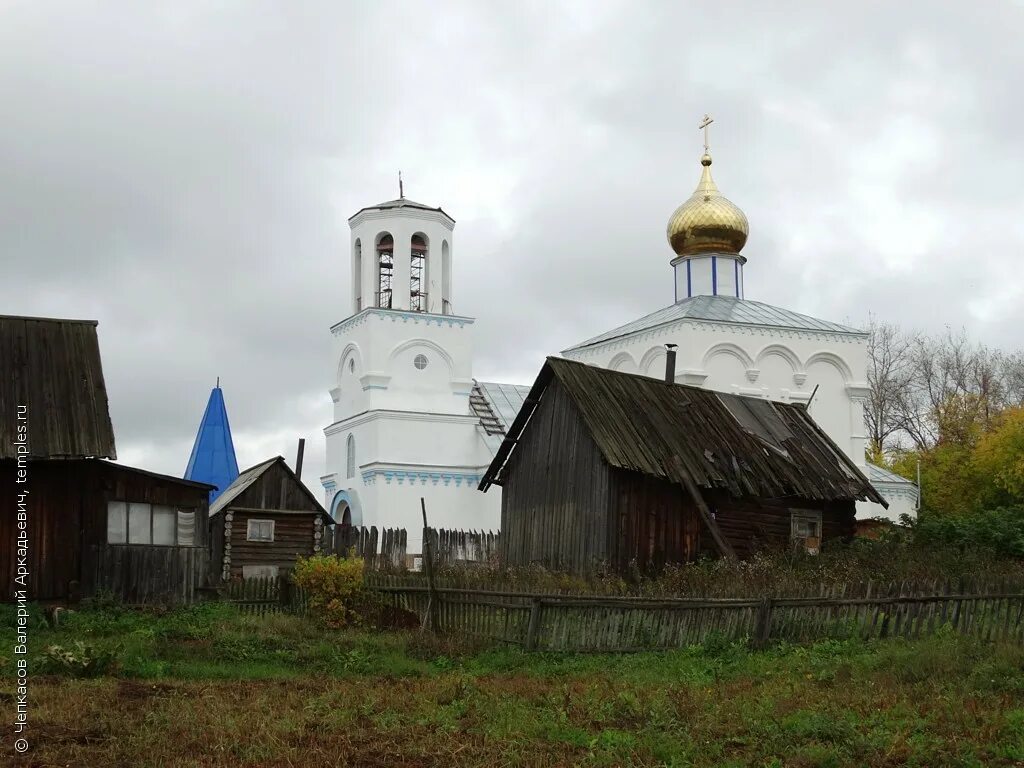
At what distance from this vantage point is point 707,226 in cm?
3891

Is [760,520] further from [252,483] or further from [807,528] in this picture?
[252,483]

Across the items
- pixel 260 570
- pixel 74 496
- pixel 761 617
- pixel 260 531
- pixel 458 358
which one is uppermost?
pixel 458 358

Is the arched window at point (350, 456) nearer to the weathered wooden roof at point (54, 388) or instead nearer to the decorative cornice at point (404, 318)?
the decorative cornice at point (404, 318)

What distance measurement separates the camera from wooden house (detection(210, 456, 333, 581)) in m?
24.1

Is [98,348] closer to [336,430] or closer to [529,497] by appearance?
[529,497]

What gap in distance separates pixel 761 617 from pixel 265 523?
44.1 ft

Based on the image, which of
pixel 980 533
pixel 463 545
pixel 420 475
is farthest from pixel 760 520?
pixel 420 475

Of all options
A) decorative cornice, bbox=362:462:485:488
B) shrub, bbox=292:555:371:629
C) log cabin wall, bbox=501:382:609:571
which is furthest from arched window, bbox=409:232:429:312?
shrub, bbox=292:555:371:629

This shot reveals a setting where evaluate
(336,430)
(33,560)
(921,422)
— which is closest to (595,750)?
(33,560)

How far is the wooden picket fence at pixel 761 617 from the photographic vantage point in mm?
13172

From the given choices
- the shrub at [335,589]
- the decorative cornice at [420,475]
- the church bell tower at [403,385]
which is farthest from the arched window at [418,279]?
the shrub at [335,589]

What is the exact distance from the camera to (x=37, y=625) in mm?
15078

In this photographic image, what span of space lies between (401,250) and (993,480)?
18682 millimetres

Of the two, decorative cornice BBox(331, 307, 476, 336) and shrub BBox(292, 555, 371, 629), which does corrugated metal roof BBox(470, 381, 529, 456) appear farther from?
shrub BBox(292, 555, 371, 629)
